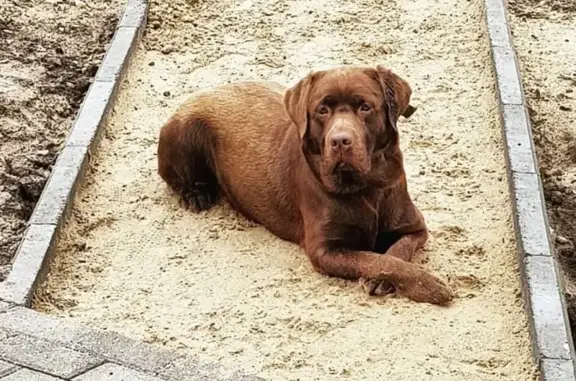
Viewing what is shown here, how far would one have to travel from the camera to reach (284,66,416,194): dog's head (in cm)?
640

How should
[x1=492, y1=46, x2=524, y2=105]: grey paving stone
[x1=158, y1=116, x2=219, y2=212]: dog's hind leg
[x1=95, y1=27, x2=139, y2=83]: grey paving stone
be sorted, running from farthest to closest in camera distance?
[x1=95, y1=27, x2=139, y2=83]: grey paving stone, [x1=492, y1=46, x2=524, y2=105]: grey paving stone, [x1=158, y1=116, x2=219, y2=212]: dog's hind leg

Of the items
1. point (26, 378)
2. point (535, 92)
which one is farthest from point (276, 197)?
point (535, 92)

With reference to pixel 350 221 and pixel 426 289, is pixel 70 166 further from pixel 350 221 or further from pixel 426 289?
pixel 426 289

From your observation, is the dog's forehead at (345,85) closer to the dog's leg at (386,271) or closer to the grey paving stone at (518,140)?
the dog's leg at (386,271)

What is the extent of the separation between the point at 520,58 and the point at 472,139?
1.72 meters

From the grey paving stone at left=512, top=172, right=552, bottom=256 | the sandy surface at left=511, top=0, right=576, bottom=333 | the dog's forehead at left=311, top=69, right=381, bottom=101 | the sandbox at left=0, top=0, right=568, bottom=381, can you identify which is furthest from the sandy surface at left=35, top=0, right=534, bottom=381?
the dog's forehead at left=311, top=69, right=381, bottom=101

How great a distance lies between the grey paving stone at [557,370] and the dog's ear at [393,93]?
5.19ft

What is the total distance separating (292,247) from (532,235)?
→ 1349mm

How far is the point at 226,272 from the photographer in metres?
6.84

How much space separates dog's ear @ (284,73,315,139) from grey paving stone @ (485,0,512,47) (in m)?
3.23

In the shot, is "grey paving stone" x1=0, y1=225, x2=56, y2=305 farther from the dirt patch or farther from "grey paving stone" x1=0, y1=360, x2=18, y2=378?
"grey paving stone" x1=0, y1=360, x2=18, y2=378

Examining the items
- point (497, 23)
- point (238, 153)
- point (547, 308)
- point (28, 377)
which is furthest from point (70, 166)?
point (497, 23)

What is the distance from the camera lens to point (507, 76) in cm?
902

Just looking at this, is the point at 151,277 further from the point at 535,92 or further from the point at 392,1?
the point at 392,1
